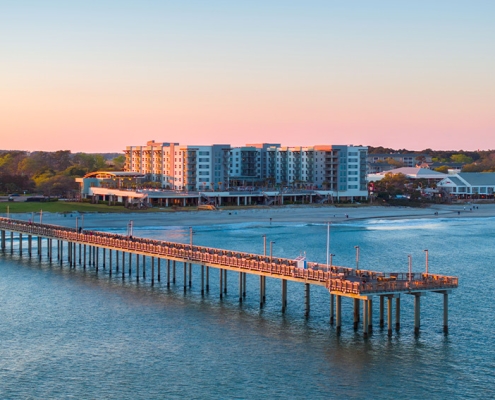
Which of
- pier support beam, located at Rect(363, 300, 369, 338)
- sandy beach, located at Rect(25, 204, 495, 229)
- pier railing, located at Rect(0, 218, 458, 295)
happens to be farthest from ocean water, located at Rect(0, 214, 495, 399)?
sandy beach, located at Rect(25, 204, 495, 229)

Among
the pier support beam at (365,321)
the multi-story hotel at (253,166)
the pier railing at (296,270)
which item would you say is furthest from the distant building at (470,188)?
the pier support beam at (365,321)

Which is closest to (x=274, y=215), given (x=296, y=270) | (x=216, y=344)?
(x=296, y=270)

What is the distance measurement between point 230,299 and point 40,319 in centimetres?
1427

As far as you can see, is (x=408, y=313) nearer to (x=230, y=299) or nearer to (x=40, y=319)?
(x=230, y=299)

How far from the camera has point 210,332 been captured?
2126 inches

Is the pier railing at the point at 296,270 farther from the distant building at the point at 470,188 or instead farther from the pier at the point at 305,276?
the distant building at the point at 470,188

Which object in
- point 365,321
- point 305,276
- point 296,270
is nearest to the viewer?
point 365,321

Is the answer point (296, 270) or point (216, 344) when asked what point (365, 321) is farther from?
point (216, 344)

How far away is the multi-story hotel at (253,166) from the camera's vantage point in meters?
173

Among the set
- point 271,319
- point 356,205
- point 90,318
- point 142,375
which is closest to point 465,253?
point 271,319

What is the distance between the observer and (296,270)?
56625mm

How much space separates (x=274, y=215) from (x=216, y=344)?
315 feet

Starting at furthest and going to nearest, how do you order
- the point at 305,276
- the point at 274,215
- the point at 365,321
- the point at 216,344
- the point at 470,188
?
the point at 470,188 < the point at 274,215 < the point at 305,276 < the point at 365,321 < the point at 216,344

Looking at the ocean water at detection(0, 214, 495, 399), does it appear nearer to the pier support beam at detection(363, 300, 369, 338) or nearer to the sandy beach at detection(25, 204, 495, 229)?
the pier support beam at detection(363, 300, 369, 338)
